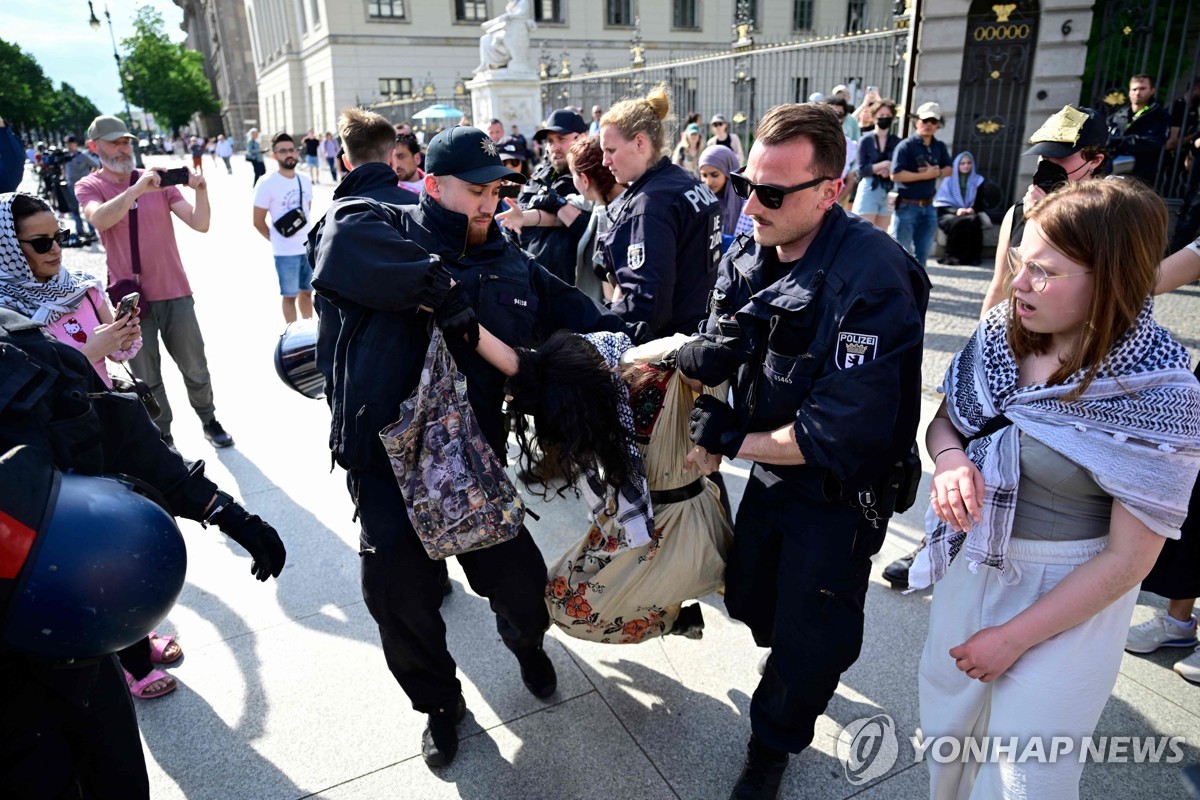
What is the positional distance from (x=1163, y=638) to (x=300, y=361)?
3.63m

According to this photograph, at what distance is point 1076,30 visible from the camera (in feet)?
31.0

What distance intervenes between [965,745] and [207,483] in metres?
2.26

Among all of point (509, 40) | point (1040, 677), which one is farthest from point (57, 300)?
point (509, 40)

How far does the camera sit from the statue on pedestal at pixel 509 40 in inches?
728

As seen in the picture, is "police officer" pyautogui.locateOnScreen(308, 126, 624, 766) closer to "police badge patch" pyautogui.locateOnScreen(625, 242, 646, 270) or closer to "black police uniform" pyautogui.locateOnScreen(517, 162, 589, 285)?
"police badge patch" pyautogui.locateOnScreen(625, 242, 646, 270)

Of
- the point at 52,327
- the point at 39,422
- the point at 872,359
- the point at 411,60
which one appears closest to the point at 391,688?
the point at 39,422

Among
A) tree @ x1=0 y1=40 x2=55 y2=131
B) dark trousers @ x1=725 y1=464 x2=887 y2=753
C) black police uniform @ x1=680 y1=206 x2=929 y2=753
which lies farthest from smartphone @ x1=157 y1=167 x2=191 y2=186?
tree @ x1=0 y1=40 x2=55 y2=131

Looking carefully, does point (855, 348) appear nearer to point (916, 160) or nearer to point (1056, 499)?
point (1056, 499)

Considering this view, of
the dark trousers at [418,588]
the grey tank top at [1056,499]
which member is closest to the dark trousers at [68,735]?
the dark trousers at [418,588]

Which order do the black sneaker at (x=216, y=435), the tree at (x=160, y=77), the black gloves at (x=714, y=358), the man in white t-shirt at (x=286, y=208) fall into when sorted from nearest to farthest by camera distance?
1. the black gloves at (x=714, y=358)
2. the black sneaker at (x=216, y=435)
3. the man in white t-shirt at (x=286, y=208)
4. the tree at (x=160, y=77)

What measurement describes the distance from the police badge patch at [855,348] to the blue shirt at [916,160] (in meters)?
6.71

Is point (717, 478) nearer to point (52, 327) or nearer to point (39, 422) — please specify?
point (39, 422)

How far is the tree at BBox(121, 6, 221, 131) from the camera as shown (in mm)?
64562

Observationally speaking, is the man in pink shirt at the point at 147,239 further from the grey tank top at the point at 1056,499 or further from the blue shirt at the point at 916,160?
the blue shirt at the point at 916,160
